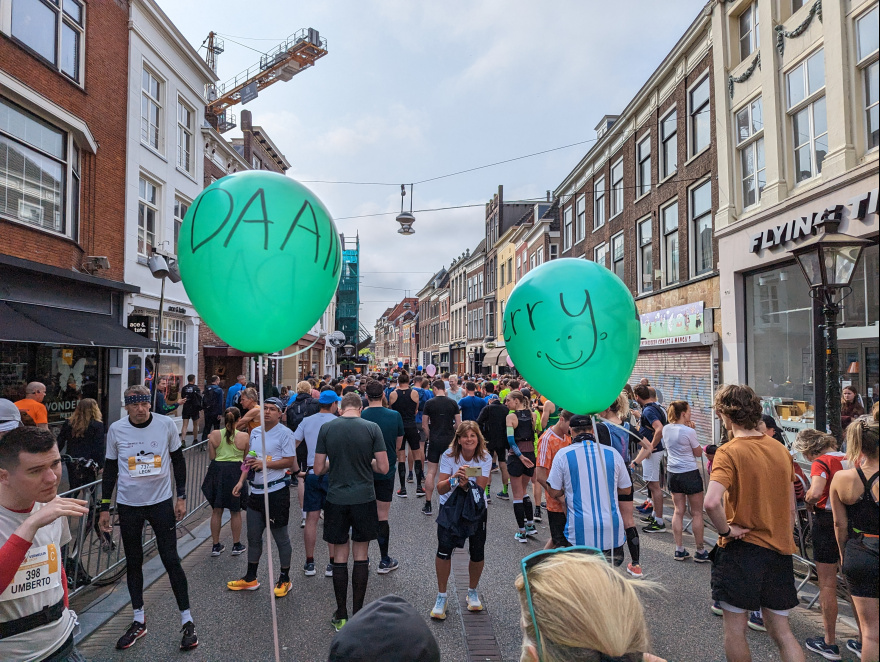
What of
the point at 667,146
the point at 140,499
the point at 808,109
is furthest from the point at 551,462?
the point at 667,146

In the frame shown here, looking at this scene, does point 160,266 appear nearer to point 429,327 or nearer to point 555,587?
point 555,587

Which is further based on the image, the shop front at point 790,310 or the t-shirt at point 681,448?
the shop front at point 790,310

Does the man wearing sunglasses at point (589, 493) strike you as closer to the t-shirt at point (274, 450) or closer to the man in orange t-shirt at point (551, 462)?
the man in orange t-shirt at point (551, 462)

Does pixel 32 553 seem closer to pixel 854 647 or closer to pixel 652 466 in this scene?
pixel 854 647

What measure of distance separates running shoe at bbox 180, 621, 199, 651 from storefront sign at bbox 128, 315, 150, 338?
34.4 feet

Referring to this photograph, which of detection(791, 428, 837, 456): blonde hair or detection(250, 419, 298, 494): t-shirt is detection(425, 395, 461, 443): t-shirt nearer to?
detection(250, 419, 298, 494): t-shirt

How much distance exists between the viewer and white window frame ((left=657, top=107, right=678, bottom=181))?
15.1 m

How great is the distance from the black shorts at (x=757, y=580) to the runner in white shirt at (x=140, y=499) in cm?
351

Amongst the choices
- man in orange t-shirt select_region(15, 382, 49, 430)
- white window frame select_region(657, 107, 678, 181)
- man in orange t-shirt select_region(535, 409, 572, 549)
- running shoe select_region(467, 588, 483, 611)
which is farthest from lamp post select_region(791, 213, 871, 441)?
white window frame select_region(657, 107, 678, 181)

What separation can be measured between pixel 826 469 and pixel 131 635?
5.02 meters

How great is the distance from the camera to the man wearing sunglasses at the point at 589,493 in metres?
3.57

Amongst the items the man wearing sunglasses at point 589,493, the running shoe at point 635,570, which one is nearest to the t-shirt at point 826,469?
the man wearing sunglasses at point 589,493

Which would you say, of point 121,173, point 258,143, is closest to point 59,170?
point 121,173

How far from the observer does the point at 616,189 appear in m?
19.3
